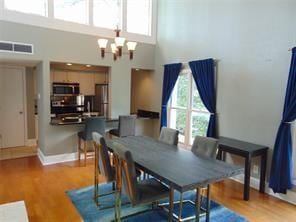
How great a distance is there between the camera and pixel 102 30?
511cm

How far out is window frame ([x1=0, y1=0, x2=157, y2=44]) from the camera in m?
4.16

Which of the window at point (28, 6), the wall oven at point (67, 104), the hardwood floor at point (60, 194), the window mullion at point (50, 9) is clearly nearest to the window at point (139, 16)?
the window mullion at point (50, 9)

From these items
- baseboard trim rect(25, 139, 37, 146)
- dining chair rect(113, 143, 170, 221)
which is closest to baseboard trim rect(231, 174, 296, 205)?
dining chair rect(113, 143, 170, 221)

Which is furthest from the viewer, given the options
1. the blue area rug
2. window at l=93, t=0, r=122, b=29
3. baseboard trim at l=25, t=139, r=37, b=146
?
baseboard trim at l=25, t=139, r=37, b=146

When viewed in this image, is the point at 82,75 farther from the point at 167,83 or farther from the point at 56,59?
the point at 167,83

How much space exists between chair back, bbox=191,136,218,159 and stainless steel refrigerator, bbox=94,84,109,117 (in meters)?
3.40

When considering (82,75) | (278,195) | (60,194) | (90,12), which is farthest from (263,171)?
(82,75)

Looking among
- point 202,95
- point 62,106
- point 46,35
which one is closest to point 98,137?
point 202,95

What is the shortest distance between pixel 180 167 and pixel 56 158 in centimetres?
332

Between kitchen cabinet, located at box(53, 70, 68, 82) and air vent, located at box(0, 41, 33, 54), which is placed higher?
air vent, located at box(0, 41, 33, 54)

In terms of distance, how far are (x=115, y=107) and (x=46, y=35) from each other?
210 centimetres

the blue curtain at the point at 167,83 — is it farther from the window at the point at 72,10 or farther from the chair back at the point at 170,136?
the window at the point at 72,10

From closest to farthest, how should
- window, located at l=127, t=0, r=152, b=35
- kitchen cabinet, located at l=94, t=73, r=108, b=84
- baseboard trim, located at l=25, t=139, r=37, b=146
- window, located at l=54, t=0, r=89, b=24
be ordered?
window, located at l=54, t=0, r=89, b=24
window, located at l=127, t=0, r=152, b=35
baseboard trim, located at l=25, t=139, r=37, b=146
kitchen cabinet, located at l=94, t=73, r=108, b=84

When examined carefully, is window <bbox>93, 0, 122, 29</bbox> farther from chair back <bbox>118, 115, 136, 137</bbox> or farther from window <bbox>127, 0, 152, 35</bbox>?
chair back <bbox>118, 115, 136, 137</bbox>
